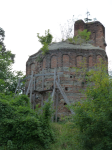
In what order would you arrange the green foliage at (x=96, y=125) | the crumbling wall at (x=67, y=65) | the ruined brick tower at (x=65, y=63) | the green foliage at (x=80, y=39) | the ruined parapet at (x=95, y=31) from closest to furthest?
the green foliage at (x=96, y=125) → the ruined brick tower at (x=65, y=63) → the crumbling wall at (x=67, y=65) → the green foliage at (x=80, y=39) → the ruined parapet at (x=95, y=31)

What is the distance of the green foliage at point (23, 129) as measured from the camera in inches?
553

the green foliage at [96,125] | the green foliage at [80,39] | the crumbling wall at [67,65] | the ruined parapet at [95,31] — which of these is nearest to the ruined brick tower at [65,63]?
the crumbling wall at [67,65]

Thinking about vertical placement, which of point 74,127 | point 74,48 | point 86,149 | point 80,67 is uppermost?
point 74,48

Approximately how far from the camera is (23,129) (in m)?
14.4

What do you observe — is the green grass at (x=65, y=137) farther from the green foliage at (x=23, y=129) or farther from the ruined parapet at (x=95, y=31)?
the ruined parapet at (x=95, y=31)

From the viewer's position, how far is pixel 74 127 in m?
11.4

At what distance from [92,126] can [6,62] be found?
55.9ft

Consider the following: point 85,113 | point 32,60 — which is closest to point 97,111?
point 85,113

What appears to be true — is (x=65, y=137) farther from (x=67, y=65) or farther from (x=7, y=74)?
(x=7, y=74)

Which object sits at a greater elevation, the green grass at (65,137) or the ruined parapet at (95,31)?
the ruined parapet at (95,31)

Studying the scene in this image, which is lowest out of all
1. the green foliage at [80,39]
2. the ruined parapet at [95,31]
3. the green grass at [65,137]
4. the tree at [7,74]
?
the green grass at [65,137]

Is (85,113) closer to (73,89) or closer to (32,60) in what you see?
(73,89)

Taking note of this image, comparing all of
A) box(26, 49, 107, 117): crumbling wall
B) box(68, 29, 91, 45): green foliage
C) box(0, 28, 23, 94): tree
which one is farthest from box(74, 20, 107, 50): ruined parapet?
box(0, 28, 23, 94): tree

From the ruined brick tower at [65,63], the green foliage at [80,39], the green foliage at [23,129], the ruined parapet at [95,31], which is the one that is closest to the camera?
the green foliage at [23,129]
